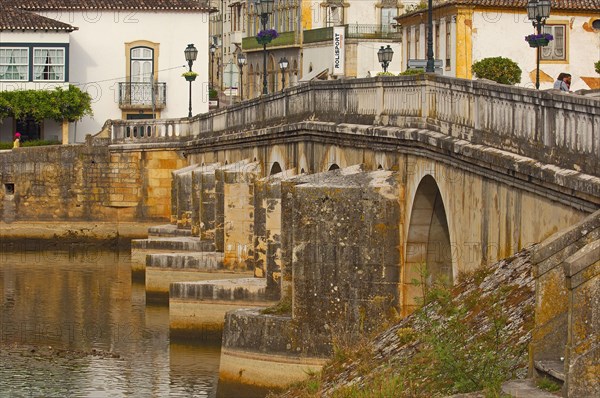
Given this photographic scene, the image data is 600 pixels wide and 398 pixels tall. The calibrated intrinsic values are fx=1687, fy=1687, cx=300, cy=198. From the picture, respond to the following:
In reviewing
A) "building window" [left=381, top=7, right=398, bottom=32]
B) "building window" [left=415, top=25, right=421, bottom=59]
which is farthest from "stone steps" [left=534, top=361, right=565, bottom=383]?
"building window" [left=381, top=7, right=398, bottom=32]

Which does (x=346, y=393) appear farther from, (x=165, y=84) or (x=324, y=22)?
(x=324, y=22)

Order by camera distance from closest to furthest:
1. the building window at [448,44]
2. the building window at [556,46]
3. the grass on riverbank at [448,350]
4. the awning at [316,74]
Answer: the grass on riverbank at [448,350], the building window at [556,46], the building window at [448,44], the awning at [316,74]

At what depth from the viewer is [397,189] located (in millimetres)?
26750

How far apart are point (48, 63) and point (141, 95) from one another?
169 inches

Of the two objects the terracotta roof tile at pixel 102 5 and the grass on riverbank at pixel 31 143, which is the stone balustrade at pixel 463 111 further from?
the terracotta roof tile at pixel 102 5

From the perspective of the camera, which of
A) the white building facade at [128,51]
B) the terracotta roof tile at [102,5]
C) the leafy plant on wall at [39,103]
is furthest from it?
the white building facade at [128,51]

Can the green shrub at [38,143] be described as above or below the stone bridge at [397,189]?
above

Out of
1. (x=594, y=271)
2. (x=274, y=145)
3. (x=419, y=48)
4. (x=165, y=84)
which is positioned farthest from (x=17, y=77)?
(x=594, y=271)

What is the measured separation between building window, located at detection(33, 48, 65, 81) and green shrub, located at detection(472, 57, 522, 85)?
79.7ft

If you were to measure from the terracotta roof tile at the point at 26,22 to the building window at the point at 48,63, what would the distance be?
0.99 m

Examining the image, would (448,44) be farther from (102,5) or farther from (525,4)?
(102,5)

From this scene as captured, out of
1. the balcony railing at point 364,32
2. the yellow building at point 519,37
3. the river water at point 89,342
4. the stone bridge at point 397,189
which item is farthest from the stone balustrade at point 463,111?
the balcony railing at point 364,32

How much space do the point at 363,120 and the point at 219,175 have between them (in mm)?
15339

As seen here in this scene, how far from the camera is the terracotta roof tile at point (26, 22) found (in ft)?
221
